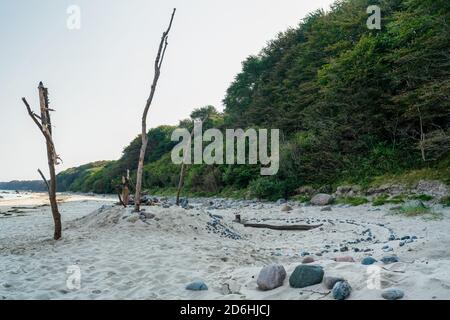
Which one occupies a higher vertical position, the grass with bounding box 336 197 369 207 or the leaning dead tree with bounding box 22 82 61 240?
the leaning dead tree with bounding box 22 82 61 240

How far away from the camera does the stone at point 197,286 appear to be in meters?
4.47

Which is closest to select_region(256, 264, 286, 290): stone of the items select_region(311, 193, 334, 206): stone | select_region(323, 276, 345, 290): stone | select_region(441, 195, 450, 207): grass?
select_region(323, 276, 345, 290): stone

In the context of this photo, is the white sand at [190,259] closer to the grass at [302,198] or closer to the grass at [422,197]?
the grass at [422,197]

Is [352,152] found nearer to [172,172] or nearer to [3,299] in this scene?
[3,299]

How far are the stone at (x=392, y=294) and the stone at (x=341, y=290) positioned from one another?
0.34 m

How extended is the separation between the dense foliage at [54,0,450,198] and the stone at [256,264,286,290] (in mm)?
12927

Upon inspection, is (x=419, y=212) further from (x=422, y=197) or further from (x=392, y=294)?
(x=392, y=294)

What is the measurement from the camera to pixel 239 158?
29.7 metres

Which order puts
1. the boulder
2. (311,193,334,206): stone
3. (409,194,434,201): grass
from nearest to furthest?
1. (409,194,434,201): grass
2. (311,193,334,206): stone
3. the boulder

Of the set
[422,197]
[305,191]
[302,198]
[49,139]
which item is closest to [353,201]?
[422,197]

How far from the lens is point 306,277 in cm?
400

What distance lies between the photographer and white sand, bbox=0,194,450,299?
395cm

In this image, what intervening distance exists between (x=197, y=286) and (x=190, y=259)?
1781 mm

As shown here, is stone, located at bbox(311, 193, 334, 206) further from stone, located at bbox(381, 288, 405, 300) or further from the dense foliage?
stone, located at bbox(381, 288, 405, 300)
